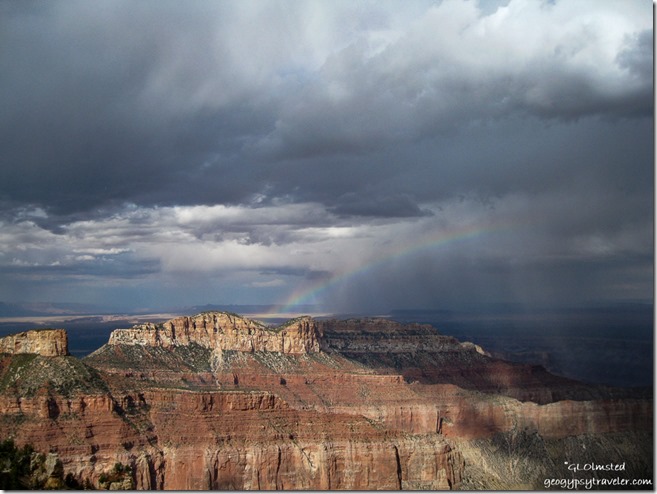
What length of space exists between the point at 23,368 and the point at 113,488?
18.0 m

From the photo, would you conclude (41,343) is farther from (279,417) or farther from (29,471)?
(279,417)

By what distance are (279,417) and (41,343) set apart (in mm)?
18211

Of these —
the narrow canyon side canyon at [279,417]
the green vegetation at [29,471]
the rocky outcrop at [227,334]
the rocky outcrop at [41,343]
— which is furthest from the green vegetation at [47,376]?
the rocky outcrop at [227,334]

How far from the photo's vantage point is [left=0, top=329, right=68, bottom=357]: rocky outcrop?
2415 inches

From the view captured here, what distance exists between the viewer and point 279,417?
6725 cm

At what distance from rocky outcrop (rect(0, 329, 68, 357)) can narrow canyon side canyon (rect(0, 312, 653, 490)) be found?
99mm

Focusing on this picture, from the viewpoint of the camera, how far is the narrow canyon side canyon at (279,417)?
56188 mm

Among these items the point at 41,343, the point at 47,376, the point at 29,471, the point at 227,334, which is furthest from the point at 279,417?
the point at 227,334

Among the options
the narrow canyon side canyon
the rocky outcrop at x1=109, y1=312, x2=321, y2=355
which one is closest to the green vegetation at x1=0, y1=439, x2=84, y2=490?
the narrow canyon side canyon

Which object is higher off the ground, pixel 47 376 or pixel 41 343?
pixel 41 343

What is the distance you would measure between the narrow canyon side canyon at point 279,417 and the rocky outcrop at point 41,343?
0.10 metres

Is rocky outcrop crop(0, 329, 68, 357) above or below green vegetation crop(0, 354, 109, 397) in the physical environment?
above

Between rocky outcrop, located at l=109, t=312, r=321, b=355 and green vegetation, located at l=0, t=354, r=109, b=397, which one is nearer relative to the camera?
green vegetation, located at l=0, t=354, r=109, b=397

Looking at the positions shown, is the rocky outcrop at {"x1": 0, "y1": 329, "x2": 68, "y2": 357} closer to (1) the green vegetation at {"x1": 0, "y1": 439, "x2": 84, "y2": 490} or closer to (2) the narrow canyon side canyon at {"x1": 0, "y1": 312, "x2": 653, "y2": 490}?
(2) the narrow canyon side canyon at {"x1": 0, "y1": 312, "x2": 653, "y2": 490}
